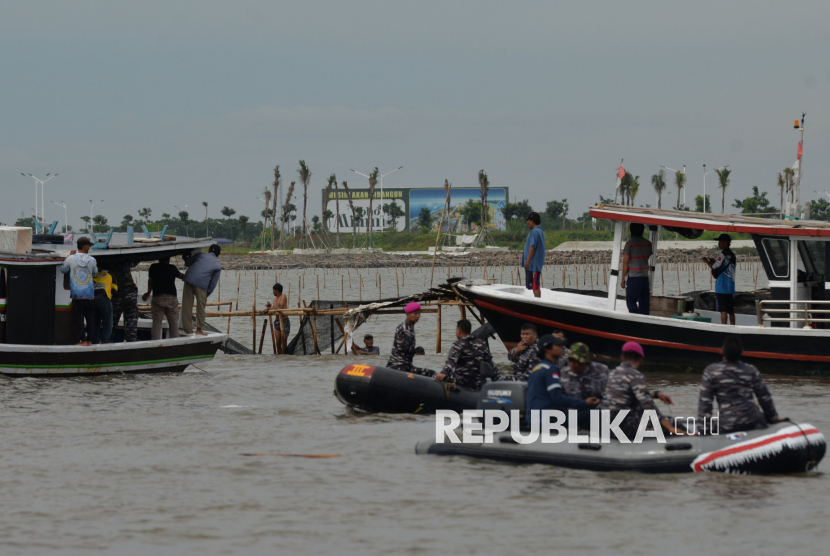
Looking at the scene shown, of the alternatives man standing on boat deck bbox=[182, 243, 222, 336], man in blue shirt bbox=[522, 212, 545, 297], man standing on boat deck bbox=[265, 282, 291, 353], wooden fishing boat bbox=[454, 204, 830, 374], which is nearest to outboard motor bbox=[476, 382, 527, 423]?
man in blue shirt bbox=[522, 212, 545, 297]

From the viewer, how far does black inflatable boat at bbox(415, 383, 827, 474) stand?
29.3 feet

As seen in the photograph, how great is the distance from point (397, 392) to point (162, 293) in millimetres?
6089

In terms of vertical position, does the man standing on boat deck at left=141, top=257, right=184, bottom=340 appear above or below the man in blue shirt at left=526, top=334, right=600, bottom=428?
above

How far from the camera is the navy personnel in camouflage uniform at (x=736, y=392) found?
888 cm

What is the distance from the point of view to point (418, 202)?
154 metres

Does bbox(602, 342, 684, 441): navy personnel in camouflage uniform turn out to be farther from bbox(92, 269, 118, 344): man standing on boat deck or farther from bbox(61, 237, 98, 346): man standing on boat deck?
bbox(92, 269, 118, 344): man standing on boat deck

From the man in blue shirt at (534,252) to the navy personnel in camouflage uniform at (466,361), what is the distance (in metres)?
4.22

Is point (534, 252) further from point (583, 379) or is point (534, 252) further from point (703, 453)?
point (703, 453)

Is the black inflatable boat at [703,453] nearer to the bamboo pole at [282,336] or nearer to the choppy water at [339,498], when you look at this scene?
the choppy water at [339,498]

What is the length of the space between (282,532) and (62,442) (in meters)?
4.93

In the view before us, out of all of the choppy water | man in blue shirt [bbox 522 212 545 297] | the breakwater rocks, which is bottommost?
the choppy water

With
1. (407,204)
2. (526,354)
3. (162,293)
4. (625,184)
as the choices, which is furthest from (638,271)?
(407,204)

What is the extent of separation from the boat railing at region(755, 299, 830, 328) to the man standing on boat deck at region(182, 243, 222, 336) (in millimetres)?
9543

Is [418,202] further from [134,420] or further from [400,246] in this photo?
[134,420]
